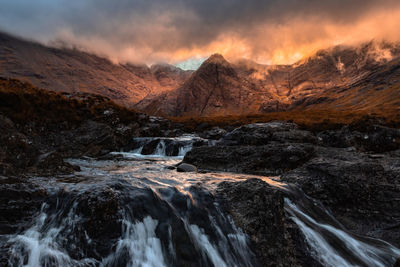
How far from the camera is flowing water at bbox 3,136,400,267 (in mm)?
4910

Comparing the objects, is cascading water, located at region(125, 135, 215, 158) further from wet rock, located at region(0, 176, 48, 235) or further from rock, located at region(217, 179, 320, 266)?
wet rock, located at region(0, 176, 48, 235)

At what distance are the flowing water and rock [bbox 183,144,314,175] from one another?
569 centimetres

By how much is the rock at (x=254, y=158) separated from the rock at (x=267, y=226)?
22.3ft

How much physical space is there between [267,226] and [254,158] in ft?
28.0

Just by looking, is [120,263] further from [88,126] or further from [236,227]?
[88,126]

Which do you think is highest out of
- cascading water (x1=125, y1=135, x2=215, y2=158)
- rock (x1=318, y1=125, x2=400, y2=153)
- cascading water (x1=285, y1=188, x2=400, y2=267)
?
rock (x1=318, y1=125, x2=400, y2=153)

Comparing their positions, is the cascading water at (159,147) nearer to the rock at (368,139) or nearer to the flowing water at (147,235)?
the rock at (368,139)

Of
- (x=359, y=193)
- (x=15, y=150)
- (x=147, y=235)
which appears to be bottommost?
(x=147, y=235)

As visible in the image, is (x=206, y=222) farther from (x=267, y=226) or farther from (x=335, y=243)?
(x=335, y=243)

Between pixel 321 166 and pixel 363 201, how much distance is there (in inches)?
93.1

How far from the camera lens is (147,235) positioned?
579cm

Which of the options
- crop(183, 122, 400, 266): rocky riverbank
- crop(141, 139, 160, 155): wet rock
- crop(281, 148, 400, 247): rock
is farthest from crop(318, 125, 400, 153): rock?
crop(141, 139, 160, 155): wet rock

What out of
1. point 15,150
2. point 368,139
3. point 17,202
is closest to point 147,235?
point 17,202

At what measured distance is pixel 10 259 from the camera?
424cm
